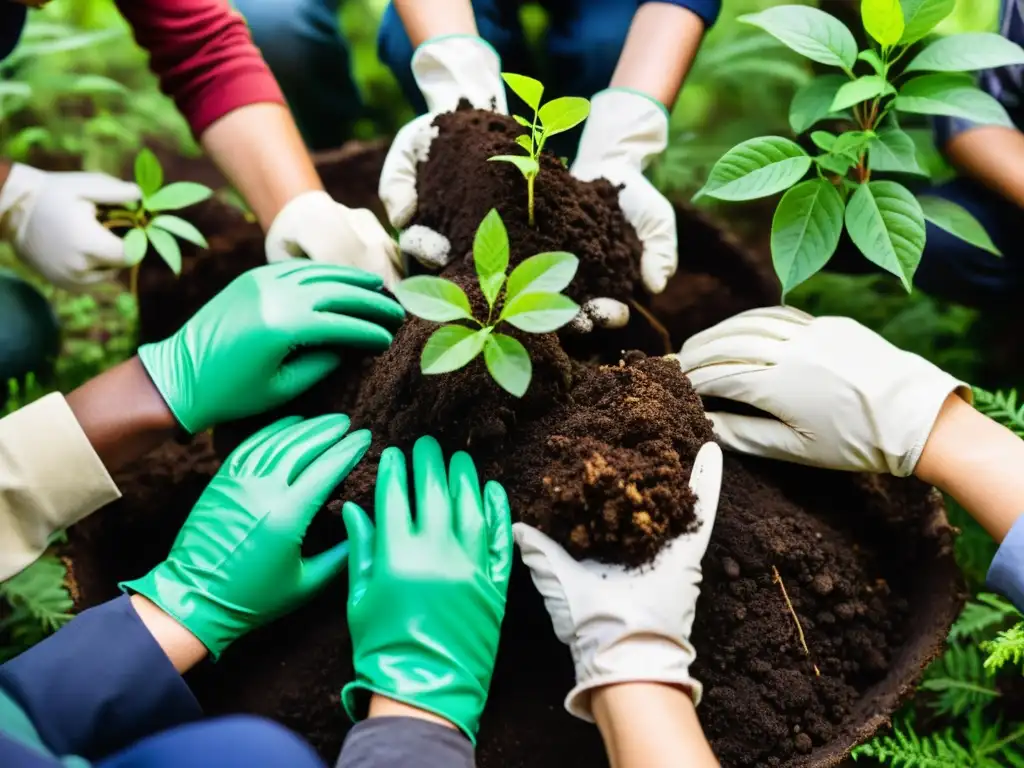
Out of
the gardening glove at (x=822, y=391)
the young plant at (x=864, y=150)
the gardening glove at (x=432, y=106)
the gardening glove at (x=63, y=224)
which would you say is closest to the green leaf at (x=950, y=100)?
the young plant at (x=864, y=150)

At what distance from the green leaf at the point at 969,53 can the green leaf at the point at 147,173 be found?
1.35 meters

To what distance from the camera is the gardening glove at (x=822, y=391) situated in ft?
3.98

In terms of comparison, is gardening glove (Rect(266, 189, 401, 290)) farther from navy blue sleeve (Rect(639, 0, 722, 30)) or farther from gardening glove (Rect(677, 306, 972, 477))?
navy blue sleeve (Rect(639, 0, 722, 30))

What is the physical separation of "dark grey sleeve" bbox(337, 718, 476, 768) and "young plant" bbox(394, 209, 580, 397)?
0.44 m

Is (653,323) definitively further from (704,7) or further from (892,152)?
(704,7)

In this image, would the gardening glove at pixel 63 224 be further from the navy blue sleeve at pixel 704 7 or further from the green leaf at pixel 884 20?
the green leaf at pixel 884 20

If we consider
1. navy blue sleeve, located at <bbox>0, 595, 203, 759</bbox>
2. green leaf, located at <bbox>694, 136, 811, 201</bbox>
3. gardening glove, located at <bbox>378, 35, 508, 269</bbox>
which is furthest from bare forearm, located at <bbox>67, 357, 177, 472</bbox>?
green leaf, located at <bbox>694, 136, 811, 201</bbox>

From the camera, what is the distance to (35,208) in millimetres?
1668

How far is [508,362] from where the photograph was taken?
1.04 metres

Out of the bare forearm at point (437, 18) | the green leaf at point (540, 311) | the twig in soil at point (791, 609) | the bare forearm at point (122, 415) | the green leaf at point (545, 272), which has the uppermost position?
→ the bare forearm at point (437, 18)

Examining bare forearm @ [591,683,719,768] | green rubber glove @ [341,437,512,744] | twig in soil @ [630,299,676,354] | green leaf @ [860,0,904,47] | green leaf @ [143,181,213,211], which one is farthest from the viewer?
green leaf @ [143,181,213,211]

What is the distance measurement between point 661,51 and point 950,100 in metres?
0.56

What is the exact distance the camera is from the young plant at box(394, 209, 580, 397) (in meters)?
1.02

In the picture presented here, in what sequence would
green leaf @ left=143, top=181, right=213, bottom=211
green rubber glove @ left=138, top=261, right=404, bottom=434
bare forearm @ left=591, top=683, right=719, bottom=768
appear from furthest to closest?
green leaf @ left=143, top=181, right=213, bottom=211 < green rubber glove @ left=138, top=261, right=404, bottom=434 < bare forearm @ left=591, top=683, right=719, bottom=768
